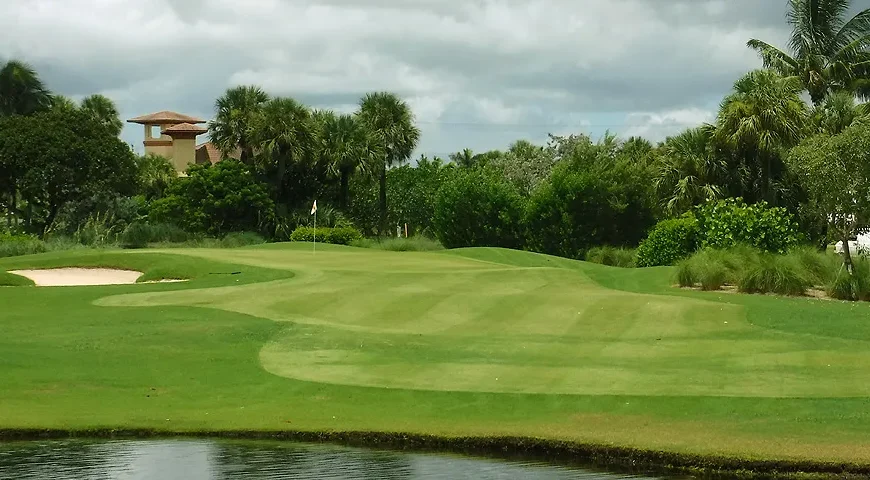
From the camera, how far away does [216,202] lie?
207 feet

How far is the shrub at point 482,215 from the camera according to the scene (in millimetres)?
61031

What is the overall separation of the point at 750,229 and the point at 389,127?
4029 centimetres

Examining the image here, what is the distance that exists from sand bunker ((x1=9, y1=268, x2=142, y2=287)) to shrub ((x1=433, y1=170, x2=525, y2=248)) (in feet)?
89.7

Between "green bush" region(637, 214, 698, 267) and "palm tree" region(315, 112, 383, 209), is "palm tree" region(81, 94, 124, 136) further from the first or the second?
"green bush" region(637, 214, 698, 267)

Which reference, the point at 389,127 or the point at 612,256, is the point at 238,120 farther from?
the point at 612,256

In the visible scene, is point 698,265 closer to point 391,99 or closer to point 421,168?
point 391,99

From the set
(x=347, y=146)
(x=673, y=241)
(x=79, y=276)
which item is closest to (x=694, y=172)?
(x=673, y=241)

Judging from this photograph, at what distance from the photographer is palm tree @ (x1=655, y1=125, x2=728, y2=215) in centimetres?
5203

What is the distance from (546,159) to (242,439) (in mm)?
68325

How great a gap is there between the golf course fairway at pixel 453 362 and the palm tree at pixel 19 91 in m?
51.6

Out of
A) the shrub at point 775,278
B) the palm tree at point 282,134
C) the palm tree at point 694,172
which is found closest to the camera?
the shrub at point 775,278

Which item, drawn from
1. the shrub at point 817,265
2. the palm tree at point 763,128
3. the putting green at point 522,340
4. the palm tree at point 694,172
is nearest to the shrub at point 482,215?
the palm tree at point 694,172

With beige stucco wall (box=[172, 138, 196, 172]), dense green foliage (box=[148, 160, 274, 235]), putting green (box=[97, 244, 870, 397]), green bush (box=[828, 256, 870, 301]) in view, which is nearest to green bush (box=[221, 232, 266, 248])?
dense green foliage (box=[148, 160, 274, 235])

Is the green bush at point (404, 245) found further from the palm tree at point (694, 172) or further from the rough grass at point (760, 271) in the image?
the rough grass at point (760, 271)
